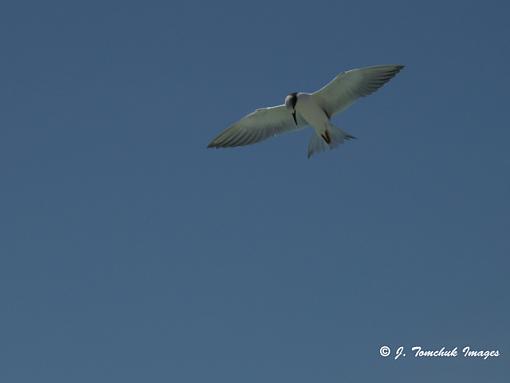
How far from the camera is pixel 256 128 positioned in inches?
866

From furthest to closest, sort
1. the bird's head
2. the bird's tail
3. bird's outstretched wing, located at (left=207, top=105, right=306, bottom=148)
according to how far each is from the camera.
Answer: bird's outstretched wing, located at (left=207, top=105, right=306, bottom=148) → the bird's head → the bird's tail

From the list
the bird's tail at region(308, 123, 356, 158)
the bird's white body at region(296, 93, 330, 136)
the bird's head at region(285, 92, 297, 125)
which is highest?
the bird's head at region(285, 92, 297, 125)

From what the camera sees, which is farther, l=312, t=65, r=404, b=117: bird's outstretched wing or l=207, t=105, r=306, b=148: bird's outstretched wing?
l=207, t=105, r=306, b=148: bird's outstretched wing

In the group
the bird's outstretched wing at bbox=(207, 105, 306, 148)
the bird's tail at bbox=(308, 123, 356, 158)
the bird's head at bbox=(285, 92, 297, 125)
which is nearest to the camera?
the bird's tail at bbox=(308, 123, 356, 158)

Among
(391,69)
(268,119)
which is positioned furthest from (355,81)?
(268,119)

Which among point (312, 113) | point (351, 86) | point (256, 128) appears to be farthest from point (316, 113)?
point (256, 128)

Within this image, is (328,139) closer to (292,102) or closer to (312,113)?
(312,113)

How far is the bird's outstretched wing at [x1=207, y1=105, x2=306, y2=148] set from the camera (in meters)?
21.7

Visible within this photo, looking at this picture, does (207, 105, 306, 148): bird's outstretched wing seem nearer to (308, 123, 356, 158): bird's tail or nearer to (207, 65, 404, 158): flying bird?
(207, 65, 404, 158): flying bird

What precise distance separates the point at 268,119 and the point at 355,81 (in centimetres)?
213

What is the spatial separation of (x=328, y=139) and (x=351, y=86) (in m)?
1.29

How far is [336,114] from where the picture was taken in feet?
69.6

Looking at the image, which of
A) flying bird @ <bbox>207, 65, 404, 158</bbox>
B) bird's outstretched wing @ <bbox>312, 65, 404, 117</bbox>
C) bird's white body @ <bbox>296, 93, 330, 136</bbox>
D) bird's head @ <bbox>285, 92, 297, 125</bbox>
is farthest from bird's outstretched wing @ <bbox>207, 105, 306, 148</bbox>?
bird's outstretched wing @ <bbox>312, 65, 404, 117</bbox>

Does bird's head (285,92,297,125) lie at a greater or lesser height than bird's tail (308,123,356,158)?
greater
